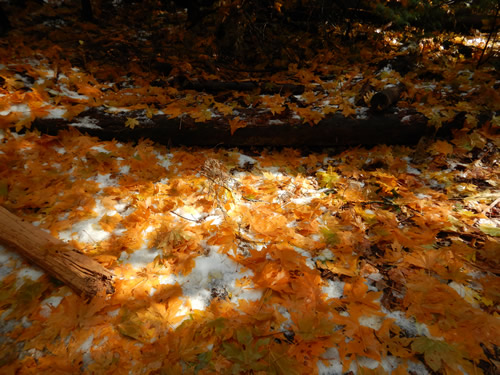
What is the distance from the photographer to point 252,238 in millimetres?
1961

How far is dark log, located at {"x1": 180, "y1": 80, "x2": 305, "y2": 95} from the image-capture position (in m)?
3.93

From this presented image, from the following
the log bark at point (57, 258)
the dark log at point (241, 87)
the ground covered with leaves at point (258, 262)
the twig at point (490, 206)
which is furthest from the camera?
the dark log at point (241, 87)

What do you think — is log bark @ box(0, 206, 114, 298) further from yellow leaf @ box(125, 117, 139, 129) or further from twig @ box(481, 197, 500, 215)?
twig @ box(481, 197, 500, 215)

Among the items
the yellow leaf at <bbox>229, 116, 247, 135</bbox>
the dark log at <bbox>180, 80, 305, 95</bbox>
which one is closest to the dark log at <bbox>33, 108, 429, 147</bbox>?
the yellow leaf at <bbox>229, 116, 247, 135</bbox>

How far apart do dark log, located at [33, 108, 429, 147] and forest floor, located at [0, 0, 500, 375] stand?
0.32 ft

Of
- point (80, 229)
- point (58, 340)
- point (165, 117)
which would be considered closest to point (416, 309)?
point (58, 340)

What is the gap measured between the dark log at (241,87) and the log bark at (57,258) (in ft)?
10.00

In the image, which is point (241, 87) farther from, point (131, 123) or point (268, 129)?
point (131, 123)

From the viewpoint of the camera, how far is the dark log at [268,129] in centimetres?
297

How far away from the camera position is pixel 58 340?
4.27ft

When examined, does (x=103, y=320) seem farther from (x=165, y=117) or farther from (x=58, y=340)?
(x=165, y=117)

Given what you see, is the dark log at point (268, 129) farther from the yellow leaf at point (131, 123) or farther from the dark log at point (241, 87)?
the dark log at point (241, 87)

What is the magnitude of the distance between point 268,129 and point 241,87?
4.53 ft

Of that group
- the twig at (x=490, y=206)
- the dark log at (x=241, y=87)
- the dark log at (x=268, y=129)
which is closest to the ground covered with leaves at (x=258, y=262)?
the twig at (x=490, y=206)
